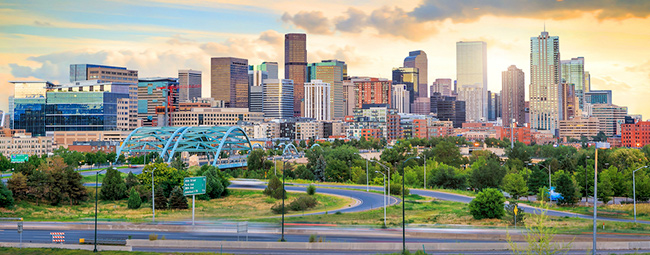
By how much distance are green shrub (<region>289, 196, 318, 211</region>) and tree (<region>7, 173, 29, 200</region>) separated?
105 ft

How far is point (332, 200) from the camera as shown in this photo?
78.2m

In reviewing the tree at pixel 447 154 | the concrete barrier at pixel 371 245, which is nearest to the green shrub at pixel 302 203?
the concrete barrier at pixel 371 245

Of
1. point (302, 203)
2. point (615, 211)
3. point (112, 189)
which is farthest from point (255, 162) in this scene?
point (615, 211)

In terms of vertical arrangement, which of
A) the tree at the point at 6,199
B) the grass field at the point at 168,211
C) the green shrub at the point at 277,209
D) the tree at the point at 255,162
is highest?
the tree at the point at 255,162

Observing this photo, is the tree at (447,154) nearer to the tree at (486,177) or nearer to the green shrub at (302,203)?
the tree at (486,177)

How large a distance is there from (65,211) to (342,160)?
67.9m

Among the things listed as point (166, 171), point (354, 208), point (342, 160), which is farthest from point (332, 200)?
point (342, 160)

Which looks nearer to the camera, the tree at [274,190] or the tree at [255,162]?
the tree at [274,190]

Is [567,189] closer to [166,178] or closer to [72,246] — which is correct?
[166,178]

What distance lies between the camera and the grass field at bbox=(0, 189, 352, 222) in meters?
66.9

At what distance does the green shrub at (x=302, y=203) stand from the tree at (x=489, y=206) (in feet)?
63.2

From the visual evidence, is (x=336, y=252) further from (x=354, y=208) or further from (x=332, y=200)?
(x=332, y=200)

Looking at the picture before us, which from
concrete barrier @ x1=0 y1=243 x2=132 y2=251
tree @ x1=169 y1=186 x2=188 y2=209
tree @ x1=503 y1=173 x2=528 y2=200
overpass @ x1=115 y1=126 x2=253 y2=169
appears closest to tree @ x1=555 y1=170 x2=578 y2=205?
tree @ x1=503 y1=173 x2=528 y2=200

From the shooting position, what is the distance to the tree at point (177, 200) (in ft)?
240
